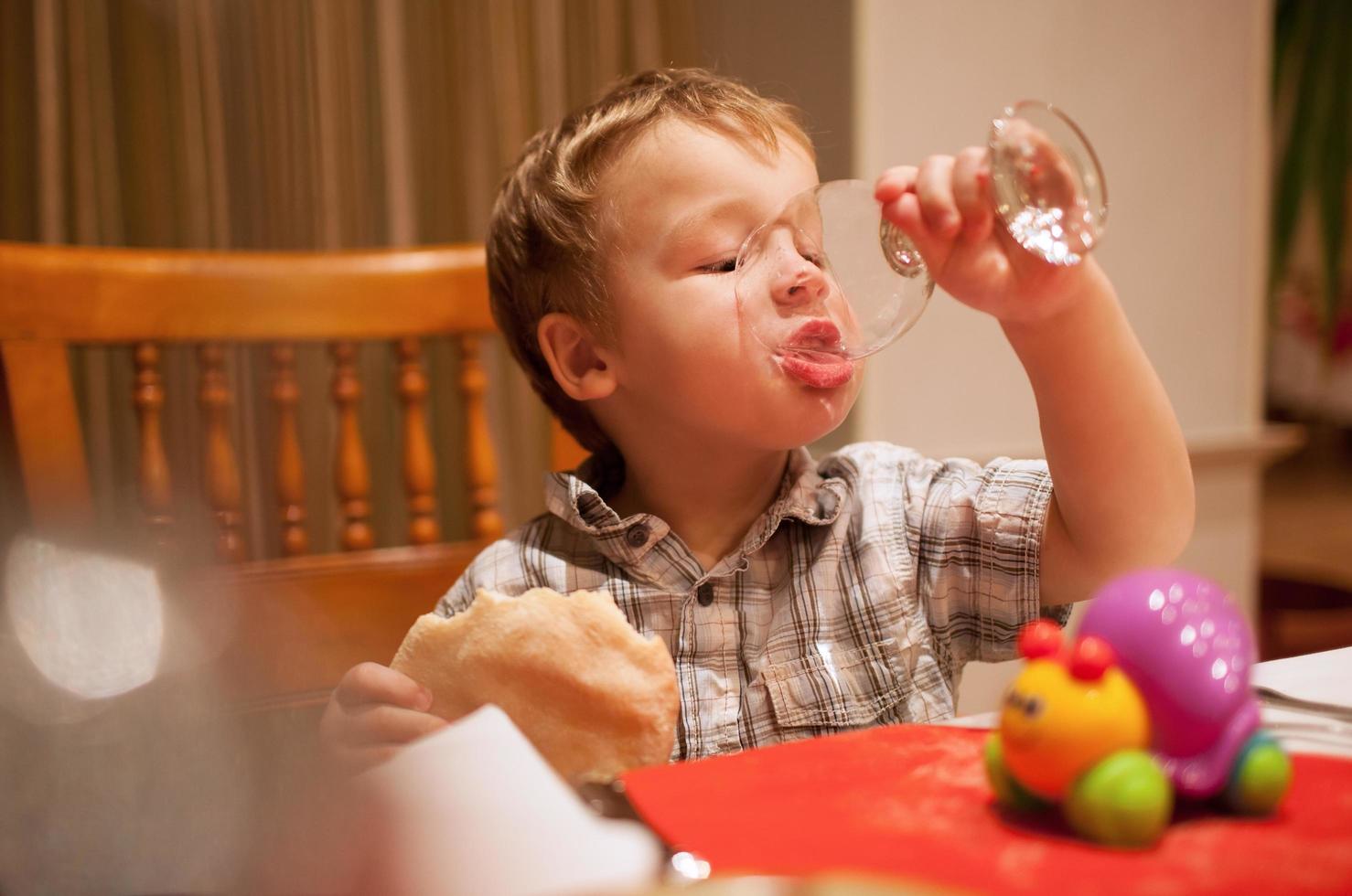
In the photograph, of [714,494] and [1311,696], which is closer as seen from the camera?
[1311,696]

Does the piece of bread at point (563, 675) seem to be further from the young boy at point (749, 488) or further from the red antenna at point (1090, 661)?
the red antenna at point (1090, 661)

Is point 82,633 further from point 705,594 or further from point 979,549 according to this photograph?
point 979,549

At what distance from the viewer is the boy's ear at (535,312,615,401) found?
0.99m

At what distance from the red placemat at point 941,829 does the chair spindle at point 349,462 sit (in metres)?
0.94

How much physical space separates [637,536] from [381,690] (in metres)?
0.30

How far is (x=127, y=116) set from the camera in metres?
1.84

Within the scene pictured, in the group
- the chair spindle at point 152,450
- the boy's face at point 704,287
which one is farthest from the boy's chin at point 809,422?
the chair spindle at point 152,450

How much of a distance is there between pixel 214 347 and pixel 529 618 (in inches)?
28.7

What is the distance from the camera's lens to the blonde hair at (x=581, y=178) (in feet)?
3.01

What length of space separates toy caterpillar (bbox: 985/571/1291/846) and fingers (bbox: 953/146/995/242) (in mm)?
239

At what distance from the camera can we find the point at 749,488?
975 millimetres

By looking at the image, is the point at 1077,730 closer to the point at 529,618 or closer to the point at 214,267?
the point at 529,618

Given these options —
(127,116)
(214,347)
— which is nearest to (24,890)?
(214,347)

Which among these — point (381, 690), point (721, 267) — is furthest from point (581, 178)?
point (381, 690)
